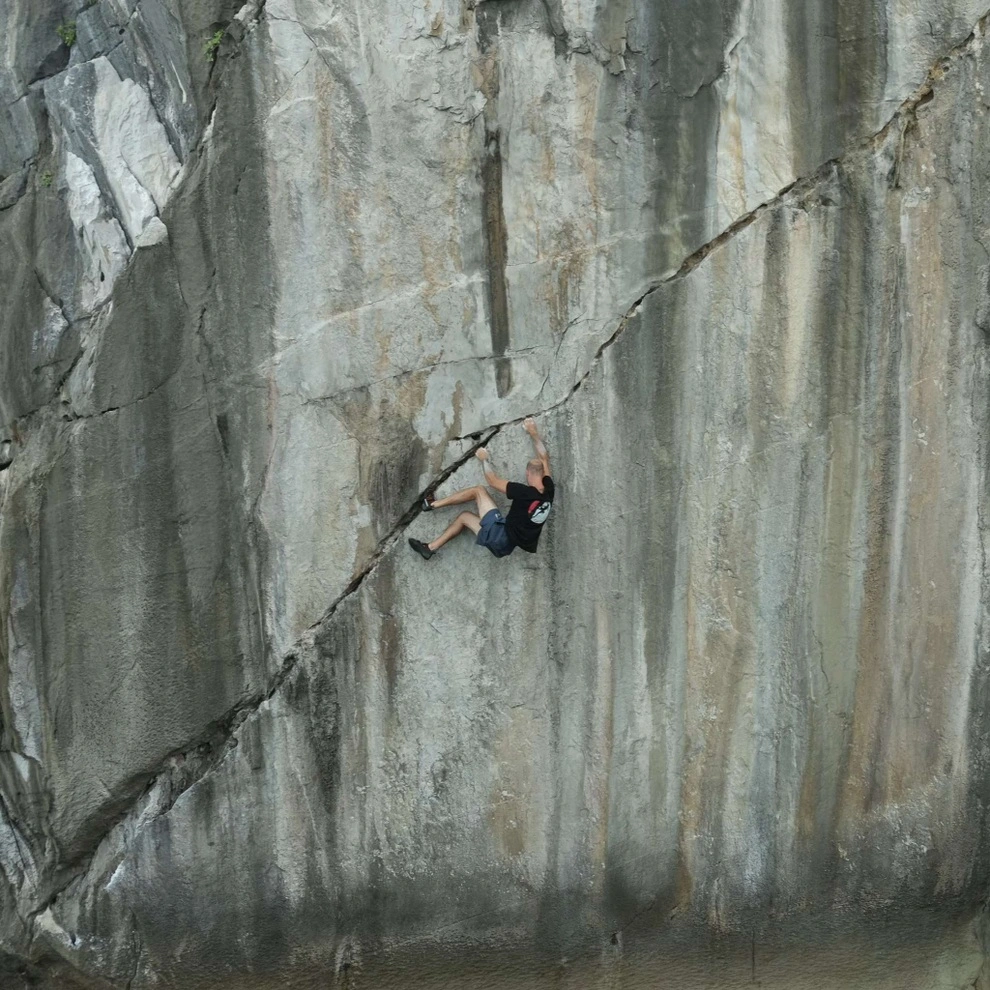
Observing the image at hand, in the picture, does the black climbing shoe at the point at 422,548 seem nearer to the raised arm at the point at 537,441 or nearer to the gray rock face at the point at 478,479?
the gray rock face at the point at 478,479

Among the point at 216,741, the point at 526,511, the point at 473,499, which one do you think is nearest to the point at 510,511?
the point at 526,511

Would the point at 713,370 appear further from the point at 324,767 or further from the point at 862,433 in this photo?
the point at 324,767

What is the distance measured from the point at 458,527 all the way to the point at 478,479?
0.88 ft

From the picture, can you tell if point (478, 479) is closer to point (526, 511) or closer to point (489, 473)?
point (489, 473)

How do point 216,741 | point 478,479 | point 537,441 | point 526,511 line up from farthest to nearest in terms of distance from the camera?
point 216,741 → point 478,479 → point 537,441 → point 526,511

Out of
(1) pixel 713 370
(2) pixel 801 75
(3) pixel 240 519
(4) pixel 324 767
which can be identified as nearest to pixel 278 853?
(4) pixel 324 767

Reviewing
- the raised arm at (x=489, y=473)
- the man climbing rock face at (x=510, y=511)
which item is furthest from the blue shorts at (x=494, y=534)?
the raised arm at (x=489, y=473)

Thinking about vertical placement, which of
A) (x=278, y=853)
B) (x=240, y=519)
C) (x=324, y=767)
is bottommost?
(x=278, y=853)

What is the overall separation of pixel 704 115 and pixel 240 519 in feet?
9.92

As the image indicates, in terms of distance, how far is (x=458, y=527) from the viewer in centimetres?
554

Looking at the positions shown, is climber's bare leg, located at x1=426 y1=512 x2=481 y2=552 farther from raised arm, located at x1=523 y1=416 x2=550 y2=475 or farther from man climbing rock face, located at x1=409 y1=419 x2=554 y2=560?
raised arm, located at x1=523 y1=416 x2=550 y2=475

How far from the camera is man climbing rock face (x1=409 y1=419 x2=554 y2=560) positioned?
5.39m

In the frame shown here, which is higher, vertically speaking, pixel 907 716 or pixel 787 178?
pixel 787 178

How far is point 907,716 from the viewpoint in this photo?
5773mm
